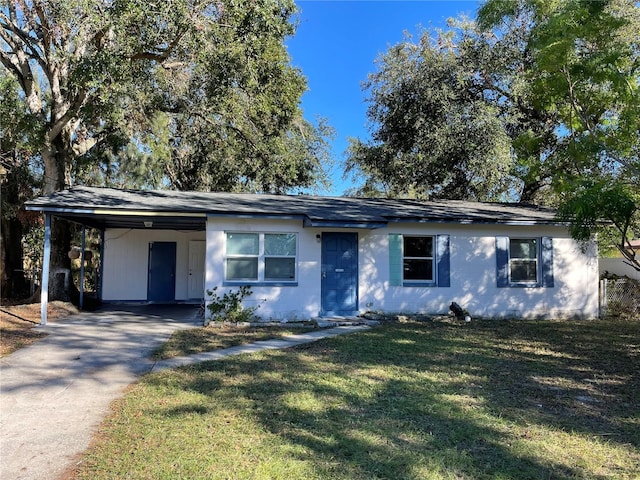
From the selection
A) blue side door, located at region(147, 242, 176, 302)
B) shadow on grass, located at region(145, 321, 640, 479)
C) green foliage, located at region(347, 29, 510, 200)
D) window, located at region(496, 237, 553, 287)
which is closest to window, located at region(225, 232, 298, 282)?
shadow on grass, located at region(145, 321, 640, 479)

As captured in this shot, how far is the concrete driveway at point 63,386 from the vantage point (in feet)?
11.9

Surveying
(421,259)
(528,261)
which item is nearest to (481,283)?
(528,261)

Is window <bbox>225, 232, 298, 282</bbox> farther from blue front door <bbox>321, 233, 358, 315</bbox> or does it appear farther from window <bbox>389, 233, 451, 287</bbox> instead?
window <bbox>389, 233, 451, 287</bbox>

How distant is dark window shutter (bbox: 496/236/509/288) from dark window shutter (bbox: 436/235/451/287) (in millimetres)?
1420

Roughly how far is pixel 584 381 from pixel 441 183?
1284 centimetres

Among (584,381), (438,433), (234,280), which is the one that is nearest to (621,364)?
(584,381)

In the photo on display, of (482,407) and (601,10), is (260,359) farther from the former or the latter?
(601,10)

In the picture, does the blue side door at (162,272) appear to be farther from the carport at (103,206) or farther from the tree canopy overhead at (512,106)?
the tree canopy overhead at (512,106)

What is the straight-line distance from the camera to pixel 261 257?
10.7 metres

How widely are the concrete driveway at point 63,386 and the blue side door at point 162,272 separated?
4.50m

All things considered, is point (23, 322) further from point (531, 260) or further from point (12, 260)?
point (531, 260)

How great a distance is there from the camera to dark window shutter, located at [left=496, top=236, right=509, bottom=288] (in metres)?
12.1

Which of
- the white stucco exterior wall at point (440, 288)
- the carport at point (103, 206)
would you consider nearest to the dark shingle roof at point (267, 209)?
the carport at point (103, 206)

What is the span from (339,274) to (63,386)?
6.87 metres
